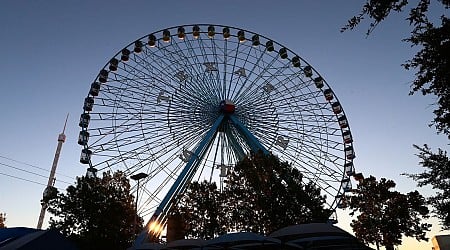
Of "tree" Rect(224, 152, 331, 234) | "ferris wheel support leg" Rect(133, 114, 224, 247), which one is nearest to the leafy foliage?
"tree" Rect(224, 152, 331, 234)

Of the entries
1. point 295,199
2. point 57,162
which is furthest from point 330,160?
point 57,162

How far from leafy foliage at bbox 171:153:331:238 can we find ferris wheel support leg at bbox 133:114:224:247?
2624 mm

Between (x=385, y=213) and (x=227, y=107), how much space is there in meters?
15.4

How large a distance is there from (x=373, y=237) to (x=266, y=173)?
11883 millimetres

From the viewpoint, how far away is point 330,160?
25594 mm

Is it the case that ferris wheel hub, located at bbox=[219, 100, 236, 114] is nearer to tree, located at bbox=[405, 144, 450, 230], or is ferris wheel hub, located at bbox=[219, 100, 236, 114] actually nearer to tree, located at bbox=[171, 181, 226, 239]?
tree, located at bbox=[171, 181, 226, 239]

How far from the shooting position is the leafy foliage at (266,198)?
23078 mm

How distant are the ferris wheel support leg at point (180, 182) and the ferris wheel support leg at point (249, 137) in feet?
2.93

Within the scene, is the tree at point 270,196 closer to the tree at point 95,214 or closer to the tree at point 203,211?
the tree at point 203,211

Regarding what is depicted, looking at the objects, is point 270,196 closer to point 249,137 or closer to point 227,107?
point 249,137

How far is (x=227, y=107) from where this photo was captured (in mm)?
24797

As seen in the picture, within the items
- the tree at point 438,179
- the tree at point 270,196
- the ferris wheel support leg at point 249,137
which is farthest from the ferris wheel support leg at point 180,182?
the tree at point 438,179

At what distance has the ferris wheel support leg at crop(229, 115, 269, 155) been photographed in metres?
23.3

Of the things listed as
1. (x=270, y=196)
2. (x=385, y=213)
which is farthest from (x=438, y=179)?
(x=385, y=213)
